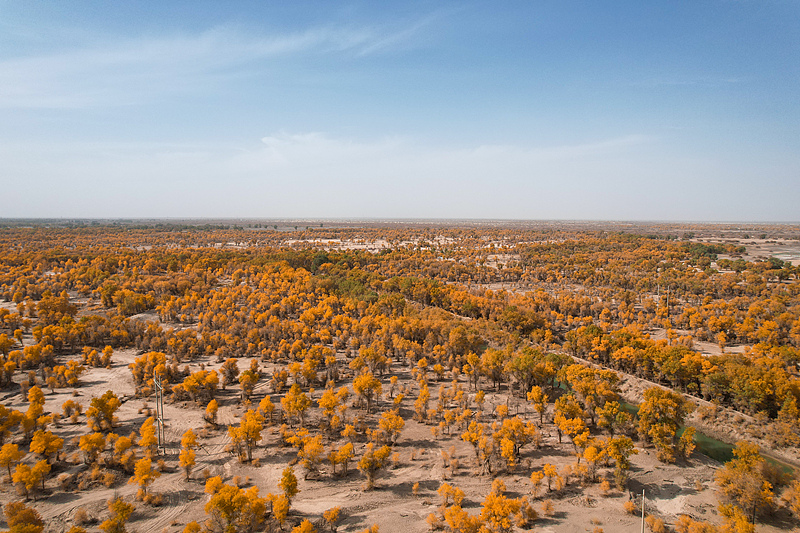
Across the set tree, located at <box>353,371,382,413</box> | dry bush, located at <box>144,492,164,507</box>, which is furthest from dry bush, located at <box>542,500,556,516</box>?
dry bush, located at <box>144,492,164,507</box>

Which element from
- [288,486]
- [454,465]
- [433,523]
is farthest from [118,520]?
[454,465]

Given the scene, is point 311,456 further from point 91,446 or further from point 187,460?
point 91,446

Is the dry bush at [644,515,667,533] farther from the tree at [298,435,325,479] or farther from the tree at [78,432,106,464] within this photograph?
the tree at [78,432,106,464]

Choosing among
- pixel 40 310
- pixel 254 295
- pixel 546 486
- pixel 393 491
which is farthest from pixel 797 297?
pixel 40 310

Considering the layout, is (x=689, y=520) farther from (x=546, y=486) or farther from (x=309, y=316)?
(x=309, y=316)

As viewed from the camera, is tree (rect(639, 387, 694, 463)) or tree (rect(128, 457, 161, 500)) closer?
tree (rect(128, 457, 161, 500))

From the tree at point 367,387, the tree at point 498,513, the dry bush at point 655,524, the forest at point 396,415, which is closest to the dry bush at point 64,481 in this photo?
the forest at point 396,415
